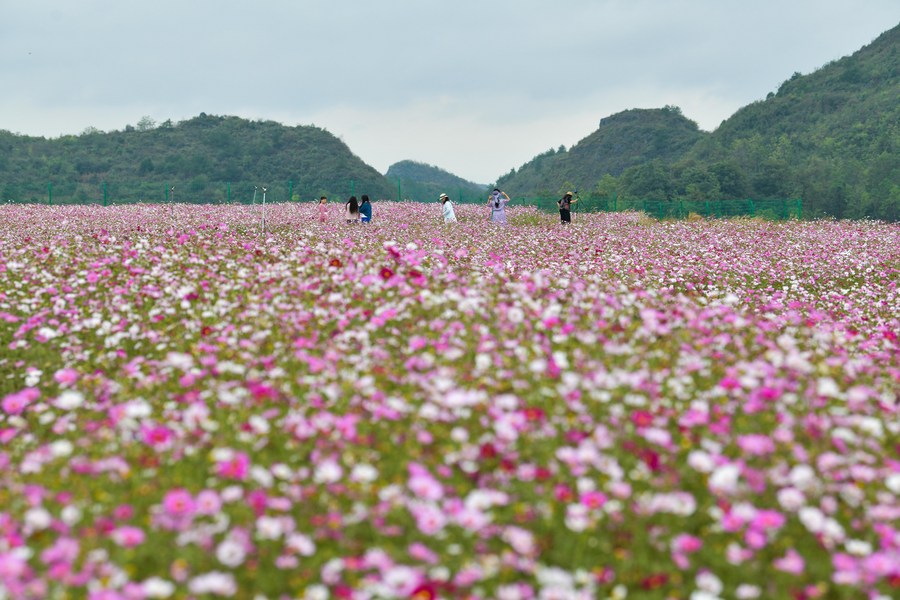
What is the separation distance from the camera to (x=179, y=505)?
3.39 meters

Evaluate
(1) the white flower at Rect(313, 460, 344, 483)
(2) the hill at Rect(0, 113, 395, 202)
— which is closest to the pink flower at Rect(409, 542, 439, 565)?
(1) the white flower at Rect(313, 460, 344, 483)

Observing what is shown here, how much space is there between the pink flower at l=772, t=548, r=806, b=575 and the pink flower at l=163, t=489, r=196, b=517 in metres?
2.60

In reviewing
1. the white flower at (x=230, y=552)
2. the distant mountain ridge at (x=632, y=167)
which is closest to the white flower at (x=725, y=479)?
the white flower at (x=230, y=552)

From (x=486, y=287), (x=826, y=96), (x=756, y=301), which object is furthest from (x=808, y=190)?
(x=486, y=287)

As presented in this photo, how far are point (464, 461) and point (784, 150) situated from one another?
108 meters

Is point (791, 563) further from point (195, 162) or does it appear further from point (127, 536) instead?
A: point (195, 162)

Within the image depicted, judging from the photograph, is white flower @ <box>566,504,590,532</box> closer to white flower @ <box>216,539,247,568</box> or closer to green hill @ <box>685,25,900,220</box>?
white flower @ <box>216,539,247,568</box>

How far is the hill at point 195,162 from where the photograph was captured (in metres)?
63.9

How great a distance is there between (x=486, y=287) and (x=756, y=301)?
6886 mm

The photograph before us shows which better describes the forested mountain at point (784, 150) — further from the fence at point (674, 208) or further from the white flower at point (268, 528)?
the white flower at point (268, 528)

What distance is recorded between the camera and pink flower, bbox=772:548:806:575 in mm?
3268

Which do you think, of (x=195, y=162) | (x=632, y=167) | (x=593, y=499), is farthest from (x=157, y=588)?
(x=632, y=167)

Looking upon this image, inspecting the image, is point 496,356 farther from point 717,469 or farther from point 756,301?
point 756,301

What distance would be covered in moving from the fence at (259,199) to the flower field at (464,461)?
40473 millimetres
